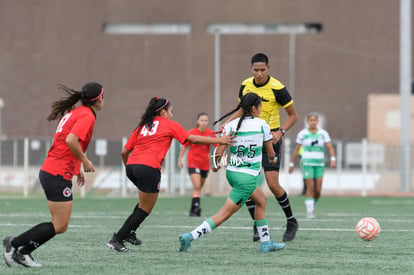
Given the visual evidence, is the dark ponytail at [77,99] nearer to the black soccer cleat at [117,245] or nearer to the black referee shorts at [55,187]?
the black referee shorts at [55,187]

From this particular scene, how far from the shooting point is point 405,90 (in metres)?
29.2

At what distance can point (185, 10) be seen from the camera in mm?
54625

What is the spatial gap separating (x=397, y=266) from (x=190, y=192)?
64.7ft

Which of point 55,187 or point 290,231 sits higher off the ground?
point 55,187

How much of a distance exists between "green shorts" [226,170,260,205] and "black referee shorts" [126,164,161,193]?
35.0 inches

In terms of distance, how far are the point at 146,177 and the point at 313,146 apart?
693 cm

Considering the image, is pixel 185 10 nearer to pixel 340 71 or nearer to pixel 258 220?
pixel 340 71

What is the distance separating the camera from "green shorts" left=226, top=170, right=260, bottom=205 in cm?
930

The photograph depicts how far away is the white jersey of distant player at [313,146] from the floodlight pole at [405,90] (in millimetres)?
13457

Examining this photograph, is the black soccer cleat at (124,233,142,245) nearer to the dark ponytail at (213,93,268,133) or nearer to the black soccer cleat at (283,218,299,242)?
the dark ponytail at (213,93,268,133)

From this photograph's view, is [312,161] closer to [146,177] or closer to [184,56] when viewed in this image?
[146,177]

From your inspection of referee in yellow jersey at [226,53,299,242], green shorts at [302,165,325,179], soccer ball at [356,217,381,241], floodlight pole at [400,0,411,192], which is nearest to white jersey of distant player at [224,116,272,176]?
referee in yellow jersey at [226,53,299,242]

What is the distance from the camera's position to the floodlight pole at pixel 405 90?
93.9ft

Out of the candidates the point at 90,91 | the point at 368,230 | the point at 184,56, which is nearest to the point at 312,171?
the point at 368,230
